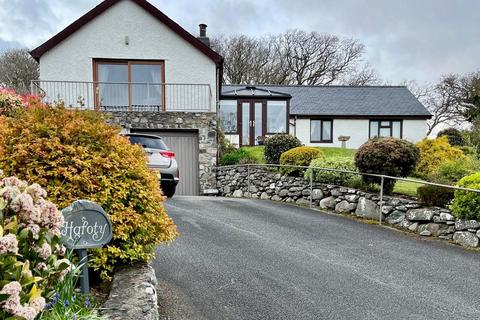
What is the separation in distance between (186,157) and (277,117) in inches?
313

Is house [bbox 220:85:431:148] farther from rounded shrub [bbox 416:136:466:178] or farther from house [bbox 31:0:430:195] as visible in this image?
rounded shrub [bbox 416:136:466:178]

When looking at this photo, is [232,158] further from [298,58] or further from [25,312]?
[298,58]

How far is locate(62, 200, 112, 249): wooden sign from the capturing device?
277 cm

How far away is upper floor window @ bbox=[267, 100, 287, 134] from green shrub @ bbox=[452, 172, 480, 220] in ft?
46.6

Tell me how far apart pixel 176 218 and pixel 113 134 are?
157 inches

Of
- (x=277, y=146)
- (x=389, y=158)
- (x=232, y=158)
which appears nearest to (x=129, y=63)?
(x=232, y=158)

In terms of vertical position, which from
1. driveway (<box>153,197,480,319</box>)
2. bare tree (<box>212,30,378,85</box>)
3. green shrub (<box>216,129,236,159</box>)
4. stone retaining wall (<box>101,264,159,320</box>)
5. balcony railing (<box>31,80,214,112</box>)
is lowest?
driveway (<box>153,197,480,319</box>)

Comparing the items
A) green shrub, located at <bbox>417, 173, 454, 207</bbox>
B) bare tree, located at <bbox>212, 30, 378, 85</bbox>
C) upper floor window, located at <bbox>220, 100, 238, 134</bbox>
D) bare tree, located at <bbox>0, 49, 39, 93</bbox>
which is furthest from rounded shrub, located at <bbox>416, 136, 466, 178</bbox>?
bare tree, located at <bbox>0, 49, 39, 93</bbox>

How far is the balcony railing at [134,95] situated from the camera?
46.0 feet

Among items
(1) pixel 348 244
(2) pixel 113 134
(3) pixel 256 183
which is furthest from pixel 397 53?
(2) pixel 113 134

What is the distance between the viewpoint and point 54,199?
310cm

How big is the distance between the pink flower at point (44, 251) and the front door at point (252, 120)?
1841cm

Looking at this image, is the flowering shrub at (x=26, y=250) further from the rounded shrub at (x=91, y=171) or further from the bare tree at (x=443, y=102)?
the bare tree at (x=443, y=102)

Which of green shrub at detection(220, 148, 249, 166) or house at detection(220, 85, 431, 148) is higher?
house at detection(220, 85, 431, 148)
